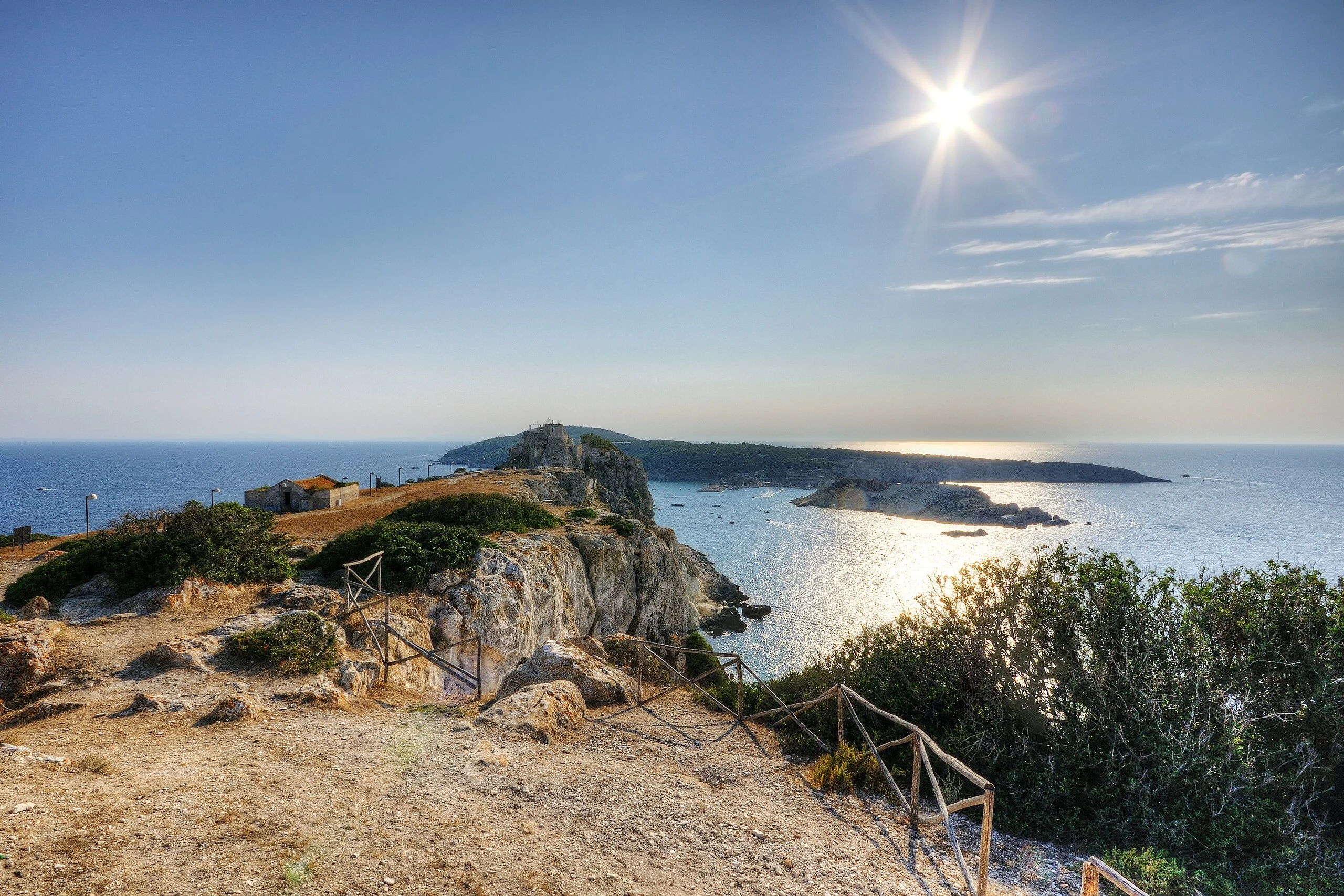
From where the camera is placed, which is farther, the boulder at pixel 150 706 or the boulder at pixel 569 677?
the boulder at pixel 569 677

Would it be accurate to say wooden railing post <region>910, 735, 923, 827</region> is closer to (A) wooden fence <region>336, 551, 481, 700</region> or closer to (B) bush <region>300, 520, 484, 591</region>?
(A) wooden fence <region>336, 551, 481, 700</region>

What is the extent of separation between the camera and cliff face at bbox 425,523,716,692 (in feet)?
56.3

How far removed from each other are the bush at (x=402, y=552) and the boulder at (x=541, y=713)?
830cm

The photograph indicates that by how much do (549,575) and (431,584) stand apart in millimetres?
6051

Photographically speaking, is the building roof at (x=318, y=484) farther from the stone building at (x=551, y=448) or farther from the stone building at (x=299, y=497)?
the stone building at (x=551, y=448)

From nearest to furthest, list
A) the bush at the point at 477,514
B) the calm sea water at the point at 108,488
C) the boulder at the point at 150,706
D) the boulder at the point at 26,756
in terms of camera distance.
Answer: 1. the boulder at the point at 26,756
2. the boulder at the point at 150,706
3. the bush at the point at 477,514
4. the calm sea water at the point at 108,488

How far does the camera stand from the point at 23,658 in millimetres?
9484

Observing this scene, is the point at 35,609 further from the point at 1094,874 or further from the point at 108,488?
the point at 108,488

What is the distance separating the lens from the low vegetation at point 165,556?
46.2 feet

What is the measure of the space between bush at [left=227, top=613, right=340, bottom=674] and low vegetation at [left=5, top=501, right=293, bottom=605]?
4.86 m

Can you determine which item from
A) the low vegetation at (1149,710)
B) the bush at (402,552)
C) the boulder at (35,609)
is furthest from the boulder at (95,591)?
the low vegetation at (1149,710)

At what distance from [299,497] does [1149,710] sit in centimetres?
4144

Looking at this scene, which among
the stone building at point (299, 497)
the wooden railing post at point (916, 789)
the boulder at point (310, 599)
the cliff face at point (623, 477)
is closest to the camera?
Answer: the wooden railing post at point (916, 789)

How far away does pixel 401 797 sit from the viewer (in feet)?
22.0
